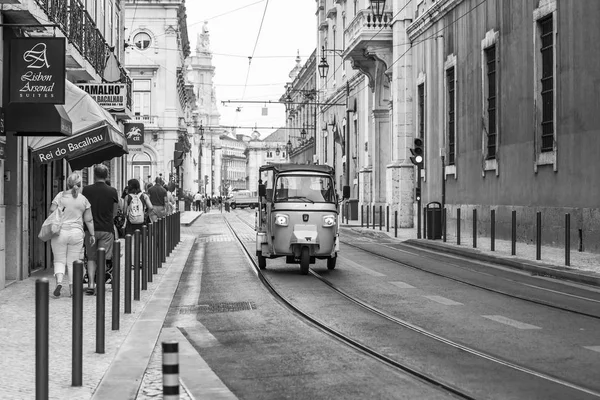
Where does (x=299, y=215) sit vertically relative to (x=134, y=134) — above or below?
below

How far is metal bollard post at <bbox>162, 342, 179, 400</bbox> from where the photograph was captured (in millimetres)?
5004

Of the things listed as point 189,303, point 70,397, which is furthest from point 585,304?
point 70,397

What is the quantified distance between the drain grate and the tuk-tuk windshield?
17.1ft

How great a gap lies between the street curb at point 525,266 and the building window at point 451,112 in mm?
7142

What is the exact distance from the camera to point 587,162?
2122cm

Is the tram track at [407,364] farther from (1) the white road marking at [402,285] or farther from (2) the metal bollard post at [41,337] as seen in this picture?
(2) the metal bollard post at [41,337]

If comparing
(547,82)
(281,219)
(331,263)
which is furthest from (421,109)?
(281,219)

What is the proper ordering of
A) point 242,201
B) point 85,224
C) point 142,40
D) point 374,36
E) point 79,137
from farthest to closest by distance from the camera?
1. point 242,201
2. point 142,40
3. point 374,36
4. point 79,137
5. point 85,224

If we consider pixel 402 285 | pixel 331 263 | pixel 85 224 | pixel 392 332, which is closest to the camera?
pixel 392 332

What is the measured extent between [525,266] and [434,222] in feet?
31.3

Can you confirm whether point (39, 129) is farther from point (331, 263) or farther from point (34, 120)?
point (331, 263)

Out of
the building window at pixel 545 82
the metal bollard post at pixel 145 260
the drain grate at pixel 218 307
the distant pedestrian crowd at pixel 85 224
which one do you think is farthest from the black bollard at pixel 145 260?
the building window at pixel 545 82

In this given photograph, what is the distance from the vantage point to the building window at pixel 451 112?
3281 centimetres

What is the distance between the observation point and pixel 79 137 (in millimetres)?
17062
